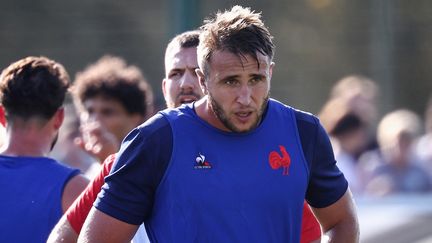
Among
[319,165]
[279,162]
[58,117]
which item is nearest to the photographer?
[279,162]

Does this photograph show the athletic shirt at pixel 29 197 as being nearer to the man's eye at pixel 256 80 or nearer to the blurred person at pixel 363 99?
the man's eye at pixel 256 80

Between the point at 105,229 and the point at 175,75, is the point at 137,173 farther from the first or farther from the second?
the point at 175,75

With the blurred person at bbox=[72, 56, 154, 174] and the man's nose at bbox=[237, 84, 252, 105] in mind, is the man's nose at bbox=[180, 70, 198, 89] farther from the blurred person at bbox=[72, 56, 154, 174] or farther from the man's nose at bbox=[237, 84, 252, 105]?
the blurred person at bbox=[72, 56, 154, 174]

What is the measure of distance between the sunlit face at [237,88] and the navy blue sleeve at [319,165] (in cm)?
24

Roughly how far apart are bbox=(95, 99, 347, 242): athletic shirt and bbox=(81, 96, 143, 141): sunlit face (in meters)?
2.20

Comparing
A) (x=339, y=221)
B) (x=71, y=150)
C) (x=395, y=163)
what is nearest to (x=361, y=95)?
(x=395, y=163)

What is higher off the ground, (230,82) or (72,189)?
(230,82)

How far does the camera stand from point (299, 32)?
38.6ft

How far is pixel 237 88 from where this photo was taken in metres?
3.93

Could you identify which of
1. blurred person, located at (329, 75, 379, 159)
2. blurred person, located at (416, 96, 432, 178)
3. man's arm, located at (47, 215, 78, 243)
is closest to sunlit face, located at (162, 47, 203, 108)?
man's arm, located at (47, 215, 78, 243)

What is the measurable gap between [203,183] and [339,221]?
0.60 m

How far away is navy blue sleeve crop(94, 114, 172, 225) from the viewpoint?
389 cm

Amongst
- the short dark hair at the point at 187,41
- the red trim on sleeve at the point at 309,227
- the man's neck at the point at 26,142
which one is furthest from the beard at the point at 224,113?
the man's neck at the point at 26,142

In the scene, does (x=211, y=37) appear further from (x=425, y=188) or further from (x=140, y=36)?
(x=140, y=36)
